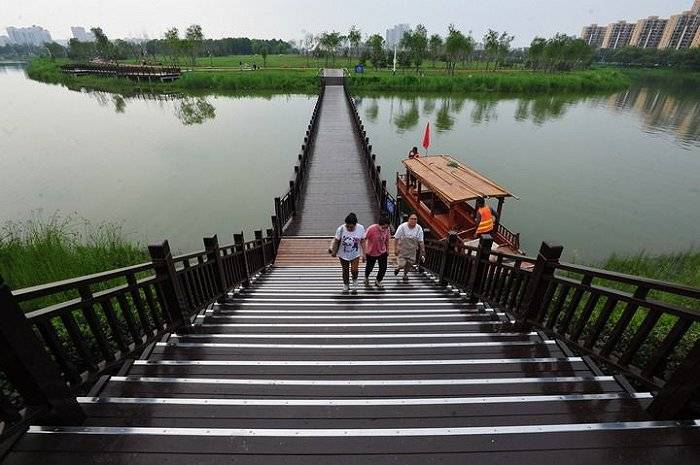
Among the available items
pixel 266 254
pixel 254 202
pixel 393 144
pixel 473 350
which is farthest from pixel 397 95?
pixel 473 350

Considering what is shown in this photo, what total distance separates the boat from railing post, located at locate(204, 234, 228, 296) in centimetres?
735

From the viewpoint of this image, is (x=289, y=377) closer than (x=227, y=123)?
Yes

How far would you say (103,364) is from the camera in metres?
2.64

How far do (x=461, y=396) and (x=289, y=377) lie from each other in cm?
136

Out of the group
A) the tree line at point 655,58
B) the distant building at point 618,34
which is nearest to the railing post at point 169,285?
the tree line at point 655,58

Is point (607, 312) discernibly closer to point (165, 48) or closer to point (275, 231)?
point (275, 231)

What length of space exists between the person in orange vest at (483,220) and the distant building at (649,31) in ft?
636

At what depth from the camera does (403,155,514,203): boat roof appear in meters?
10.4

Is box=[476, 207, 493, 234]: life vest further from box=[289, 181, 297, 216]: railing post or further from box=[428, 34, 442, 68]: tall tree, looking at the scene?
box=[428, 34, 442, 68]: tall tree

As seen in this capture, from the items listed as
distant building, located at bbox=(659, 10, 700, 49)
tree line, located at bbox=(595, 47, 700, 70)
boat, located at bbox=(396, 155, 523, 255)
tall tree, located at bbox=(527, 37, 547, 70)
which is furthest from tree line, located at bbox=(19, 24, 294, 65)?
distant building, located at bbox=(659, 10, 700, 49)

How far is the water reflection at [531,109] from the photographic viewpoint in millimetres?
28547

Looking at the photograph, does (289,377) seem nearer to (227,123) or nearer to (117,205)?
(117,205)

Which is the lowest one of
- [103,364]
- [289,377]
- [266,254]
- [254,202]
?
[254,202]

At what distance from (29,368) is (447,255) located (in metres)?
5.59
